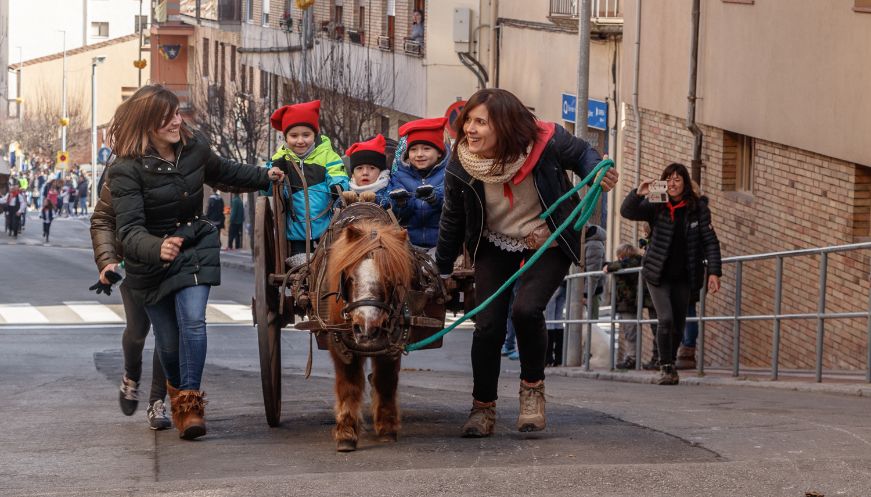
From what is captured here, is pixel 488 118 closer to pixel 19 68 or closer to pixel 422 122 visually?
pixel 422 122

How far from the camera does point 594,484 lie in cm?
646

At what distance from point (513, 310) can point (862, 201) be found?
7031 mm

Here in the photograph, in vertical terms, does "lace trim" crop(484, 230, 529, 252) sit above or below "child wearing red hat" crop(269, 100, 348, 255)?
below

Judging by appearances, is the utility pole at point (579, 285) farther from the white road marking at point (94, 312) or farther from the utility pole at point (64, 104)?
the utility pole at point (64, 104)

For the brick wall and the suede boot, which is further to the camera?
the brick wall

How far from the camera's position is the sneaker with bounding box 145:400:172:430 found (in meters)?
8.64

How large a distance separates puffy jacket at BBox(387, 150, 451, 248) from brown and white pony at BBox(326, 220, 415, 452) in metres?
1.43

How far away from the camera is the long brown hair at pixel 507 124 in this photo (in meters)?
7.59

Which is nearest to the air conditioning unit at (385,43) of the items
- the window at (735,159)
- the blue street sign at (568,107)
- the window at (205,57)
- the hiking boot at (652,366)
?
the blue street sign at (568,107)

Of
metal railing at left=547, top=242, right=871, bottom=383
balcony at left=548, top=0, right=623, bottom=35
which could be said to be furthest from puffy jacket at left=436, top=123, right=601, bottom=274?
balcony at left=548, top=0, right=623, bottom=35

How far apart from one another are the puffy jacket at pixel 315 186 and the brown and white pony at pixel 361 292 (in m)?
1.52

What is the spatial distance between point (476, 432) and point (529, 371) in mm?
392

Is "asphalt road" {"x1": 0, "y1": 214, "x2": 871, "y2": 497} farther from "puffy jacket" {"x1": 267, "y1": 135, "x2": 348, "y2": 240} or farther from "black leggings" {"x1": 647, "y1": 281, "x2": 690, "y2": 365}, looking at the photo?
"puffy jacket" {"x1": 267, "y1": 135, "x2": 348, "y2": 240}

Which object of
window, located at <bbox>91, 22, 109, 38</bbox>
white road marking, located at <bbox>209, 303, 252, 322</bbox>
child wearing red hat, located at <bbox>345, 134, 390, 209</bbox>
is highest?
window, located at <bbox>91, 22, 109, 38</bbox>
